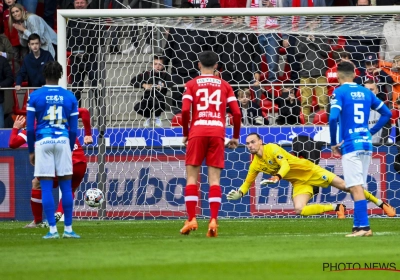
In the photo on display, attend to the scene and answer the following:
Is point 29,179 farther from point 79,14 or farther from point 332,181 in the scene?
point 332,181

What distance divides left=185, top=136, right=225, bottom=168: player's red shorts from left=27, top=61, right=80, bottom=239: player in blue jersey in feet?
4.73

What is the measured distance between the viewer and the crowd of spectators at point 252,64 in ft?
54.3

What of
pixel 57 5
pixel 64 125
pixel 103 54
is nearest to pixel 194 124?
pixel 64 125

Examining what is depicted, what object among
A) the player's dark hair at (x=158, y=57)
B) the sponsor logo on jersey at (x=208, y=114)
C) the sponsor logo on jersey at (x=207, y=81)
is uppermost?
the player's dark hair at (x=158, y=57)

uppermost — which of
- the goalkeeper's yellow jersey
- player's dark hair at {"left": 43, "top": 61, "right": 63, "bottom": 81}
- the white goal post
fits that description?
the white goal post

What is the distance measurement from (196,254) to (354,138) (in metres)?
2.92

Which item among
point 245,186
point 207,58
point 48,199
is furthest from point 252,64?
point 48,199

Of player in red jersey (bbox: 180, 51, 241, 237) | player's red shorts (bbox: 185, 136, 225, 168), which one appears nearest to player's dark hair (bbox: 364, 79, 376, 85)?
player in red jersey (bbox: 180, 51, 241, 237)

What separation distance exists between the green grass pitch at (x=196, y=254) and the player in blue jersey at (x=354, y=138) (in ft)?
1.25

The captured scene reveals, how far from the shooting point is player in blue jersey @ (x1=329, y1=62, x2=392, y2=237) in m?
10.4

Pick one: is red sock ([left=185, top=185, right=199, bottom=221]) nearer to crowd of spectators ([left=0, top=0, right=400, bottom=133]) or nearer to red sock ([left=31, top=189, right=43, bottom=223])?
red sock ([left=31, top=189, right=43, bottom=223])

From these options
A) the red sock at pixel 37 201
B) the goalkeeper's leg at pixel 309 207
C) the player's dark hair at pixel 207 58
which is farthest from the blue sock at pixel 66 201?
the goalkeeper's leg at pixel 309 207

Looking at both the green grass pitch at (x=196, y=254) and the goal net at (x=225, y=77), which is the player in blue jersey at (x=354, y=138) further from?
the goal net at (x=225, y=77)

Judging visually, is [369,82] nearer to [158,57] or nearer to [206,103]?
[158,57]
